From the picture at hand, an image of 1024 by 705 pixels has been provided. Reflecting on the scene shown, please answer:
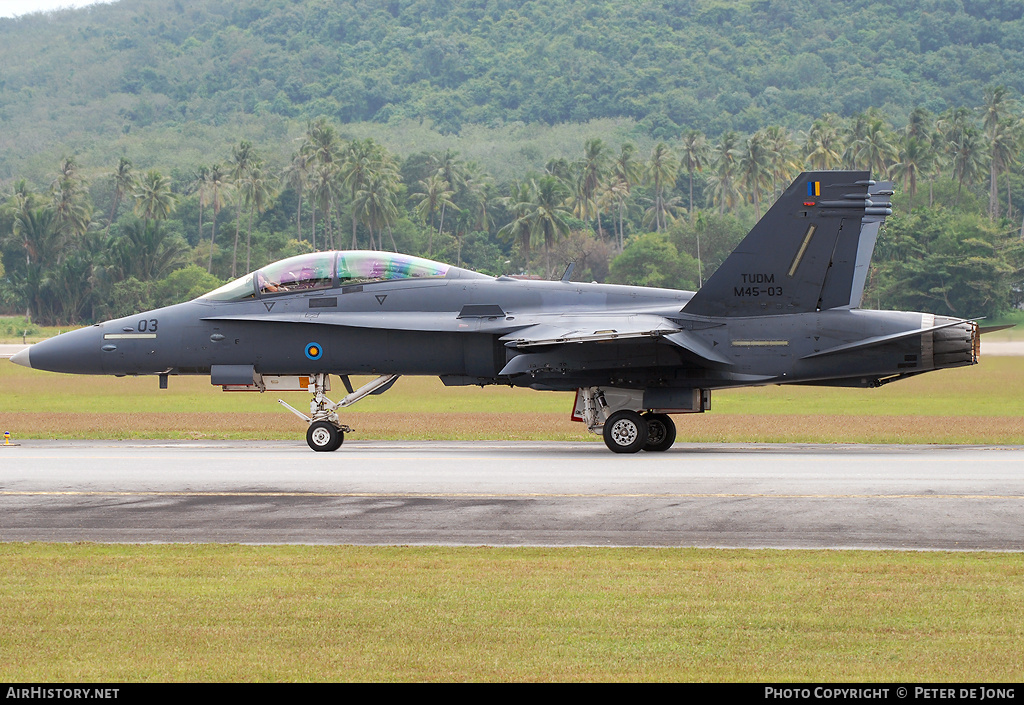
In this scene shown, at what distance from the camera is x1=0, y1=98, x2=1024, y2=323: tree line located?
94312 mm

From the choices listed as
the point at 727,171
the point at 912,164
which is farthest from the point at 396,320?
the point at 727,171

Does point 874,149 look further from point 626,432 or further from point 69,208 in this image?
point 626,432

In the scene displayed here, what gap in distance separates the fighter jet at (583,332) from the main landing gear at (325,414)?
28 mm

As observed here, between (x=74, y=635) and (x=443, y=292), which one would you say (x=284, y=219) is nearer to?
(x=443, y=292)

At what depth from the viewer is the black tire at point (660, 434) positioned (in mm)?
21500

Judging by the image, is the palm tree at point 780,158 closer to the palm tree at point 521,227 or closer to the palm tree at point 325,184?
the palm tree at point 521,227

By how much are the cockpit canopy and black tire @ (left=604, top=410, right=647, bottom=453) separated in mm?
4192

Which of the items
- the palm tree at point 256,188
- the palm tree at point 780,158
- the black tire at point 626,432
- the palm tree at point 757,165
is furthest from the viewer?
the palm tree at point 757,165

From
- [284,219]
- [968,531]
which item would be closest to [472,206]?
[284,219]

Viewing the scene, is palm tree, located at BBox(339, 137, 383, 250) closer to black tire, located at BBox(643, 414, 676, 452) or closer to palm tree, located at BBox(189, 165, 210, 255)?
palm tree, located at BBox(189, 165, 210, 255)

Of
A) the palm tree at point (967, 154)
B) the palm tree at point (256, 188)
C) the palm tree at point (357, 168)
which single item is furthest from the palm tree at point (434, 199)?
the palm tree at point (967, 154)

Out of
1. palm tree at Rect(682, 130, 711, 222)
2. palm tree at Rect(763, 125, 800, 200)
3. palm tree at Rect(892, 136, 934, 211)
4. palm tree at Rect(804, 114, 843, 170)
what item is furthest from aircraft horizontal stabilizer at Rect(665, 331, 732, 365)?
palm tree at Rect(682, 130, 711, 222)

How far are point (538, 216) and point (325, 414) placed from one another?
344 feet

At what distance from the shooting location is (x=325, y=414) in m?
21.9
